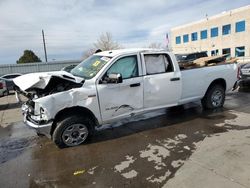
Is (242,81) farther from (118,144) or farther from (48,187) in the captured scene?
(48,187)

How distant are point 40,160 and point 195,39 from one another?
159ft

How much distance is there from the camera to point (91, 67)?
557 centimetres

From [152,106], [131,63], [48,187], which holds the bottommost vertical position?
[48,187]

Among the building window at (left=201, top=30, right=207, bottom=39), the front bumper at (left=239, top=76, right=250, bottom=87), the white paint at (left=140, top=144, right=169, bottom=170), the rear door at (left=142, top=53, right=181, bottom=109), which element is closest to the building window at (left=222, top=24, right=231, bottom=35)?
the building window at (left=201, top=30, right=207, bottom=39)

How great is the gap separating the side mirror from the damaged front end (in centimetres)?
55

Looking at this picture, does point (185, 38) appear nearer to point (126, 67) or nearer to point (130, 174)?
point (126, 67)

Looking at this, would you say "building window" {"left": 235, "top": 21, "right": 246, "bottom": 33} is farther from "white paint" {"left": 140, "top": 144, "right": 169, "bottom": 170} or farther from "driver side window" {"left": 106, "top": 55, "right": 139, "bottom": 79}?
"white paint" {"left": 140, "top": 144, "right": 169, "bottom": 170}

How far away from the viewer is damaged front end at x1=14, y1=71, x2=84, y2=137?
464cm

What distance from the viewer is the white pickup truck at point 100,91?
4738 mm

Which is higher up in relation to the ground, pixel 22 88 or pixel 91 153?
pixel 22 88

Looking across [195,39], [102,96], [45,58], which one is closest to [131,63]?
[102,96]

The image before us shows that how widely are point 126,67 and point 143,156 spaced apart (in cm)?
203

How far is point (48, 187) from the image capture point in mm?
3588

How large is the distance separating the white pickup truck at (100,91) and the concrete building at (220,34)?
3627 cm
